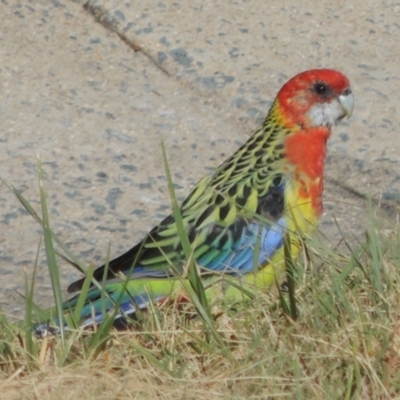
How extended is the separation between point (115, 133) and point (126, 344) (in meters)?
2.08

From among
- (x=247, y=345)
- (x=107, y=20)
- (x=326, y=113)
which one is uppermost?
(x=107, y=20)

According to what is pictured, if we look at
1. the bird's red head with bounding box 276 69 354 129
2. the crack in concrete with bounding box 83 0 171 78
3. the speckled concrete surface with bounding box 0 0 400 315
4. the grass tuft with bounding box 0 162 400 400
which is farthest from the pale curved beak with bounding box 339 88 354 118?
the crack in concrete with bounding box 83 0 171 78

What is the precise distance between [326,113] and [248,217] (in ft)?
2.68

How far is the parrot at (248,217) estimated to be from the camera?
3.51 meters

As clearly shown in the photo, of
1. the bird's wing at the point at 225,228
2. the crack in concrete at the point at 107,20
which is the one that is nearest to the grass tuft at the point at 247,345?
the bird's wing at the point at 225,228

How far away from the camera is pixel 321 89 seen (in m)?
4.46

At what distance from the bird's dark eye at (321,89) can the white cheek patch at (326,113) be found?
0.04 metres

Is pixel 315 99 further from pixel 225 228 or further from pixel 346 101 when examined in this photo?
pixel 225 228

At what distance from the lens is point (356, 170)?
4887 millimetres

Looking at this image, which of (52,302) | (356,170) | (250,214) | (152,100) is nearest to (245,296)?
(250,214)

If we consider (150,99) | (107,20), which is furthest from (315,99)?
(107,20)

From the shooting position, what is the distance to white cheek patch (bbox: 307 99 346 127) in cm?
443

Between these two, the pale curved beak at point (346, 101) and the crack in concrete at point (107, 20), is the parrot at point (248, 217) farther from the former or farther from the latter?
the crack in concrete at point (107, 20)

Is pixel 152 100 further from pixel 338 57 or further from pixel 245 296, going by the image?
pixel 245 296
